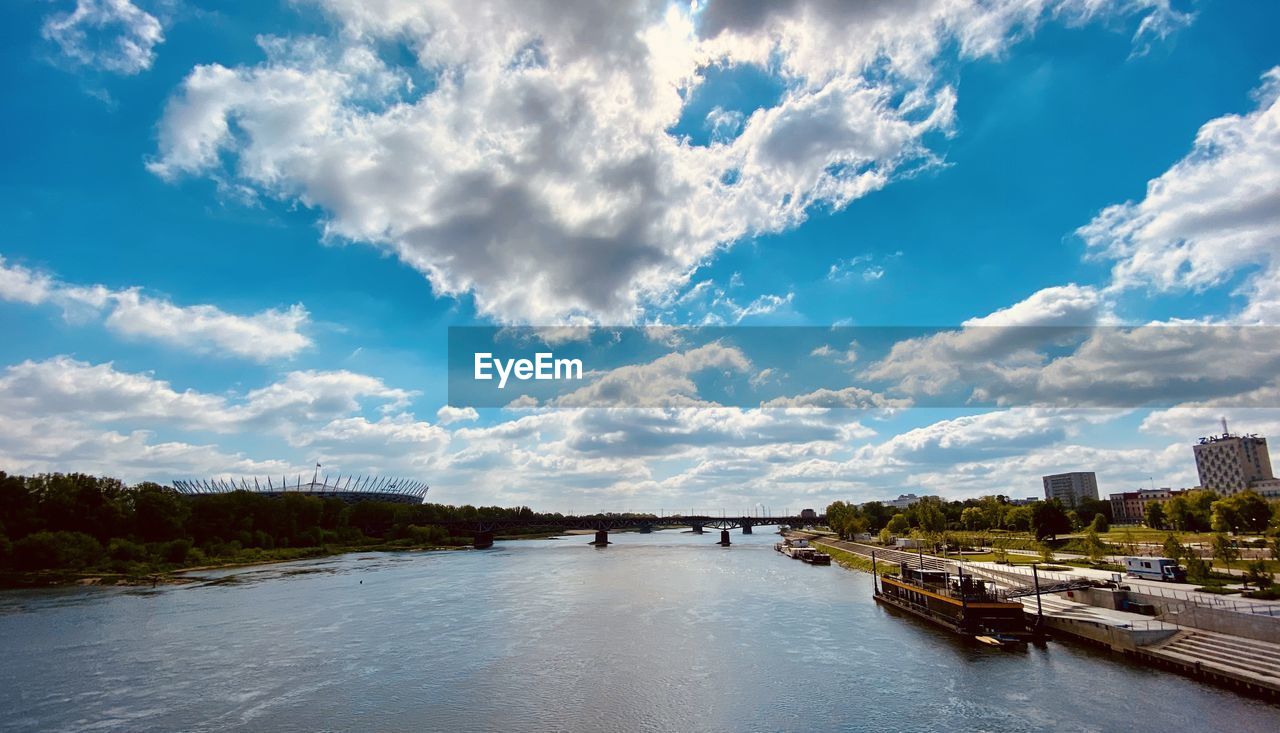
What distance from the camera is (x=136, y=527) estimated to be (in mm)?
120375

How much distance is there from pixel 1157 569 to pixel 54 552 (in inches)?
5098

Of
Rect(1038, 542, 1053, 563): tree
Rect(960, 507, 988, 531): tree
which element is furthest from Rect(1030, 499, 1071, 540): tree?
Rect(960, 507, 988, 531): tree

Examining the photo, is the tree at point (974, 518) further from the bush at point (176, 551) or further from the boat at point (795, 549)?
the bush at point (176, 551)

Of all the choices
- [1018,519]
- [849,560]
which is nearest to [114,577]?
[849,560]

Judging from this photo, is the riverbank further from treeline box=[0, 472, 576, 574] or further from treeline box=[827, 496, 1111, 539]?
treeline box=[827, 496, 1111, 539]

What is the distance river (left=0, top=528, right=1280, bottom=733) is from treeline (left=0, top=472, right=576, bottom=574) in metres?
27.0

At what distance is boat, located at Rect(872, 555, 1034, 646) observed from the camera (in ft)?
155

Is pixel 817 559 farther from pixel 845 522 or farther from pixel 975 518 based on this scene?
pixel 845 522

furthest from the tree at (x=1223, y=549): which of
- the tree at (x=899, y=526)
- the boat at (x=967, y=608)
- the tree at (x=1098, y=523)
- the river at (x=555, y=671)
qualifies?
the tree at (x=899, y=526)

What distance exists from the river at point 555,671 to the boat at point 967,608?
178cm

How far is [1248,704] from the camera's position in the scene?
95.6 ft

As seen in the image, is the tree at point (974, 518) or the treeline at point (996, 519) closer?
the treeline at point (996, 519)

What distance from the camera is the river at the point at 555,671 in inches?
1276

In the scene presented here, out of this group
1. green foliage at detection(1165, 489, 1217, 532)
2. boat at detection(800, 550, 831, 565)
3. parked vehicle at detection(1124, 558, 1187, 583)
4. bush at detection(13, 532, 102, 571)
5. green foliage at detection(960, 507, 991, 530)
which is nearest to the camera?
parked vehicle at detection(1124, 558, 1187, 583)
